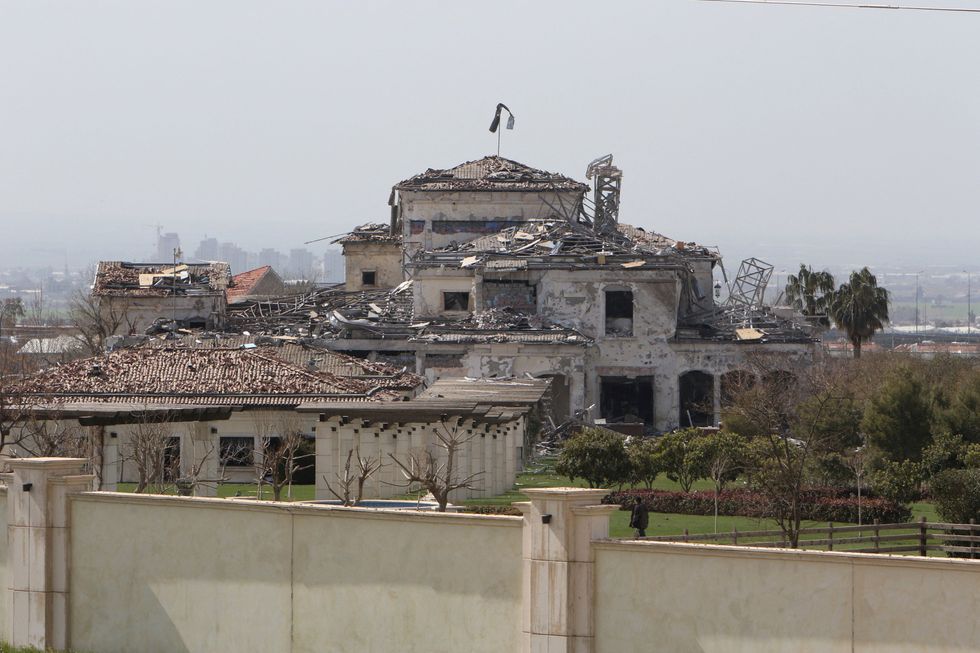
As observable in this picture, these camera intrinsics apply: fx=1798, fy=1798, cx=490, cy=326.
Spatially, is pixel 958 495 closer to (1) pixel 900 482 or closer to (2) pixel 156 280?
(1) pixel 900 482

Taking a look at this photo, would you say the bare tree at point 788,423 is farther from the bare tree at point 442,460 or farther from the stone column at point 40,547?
the stone column at point 40,547

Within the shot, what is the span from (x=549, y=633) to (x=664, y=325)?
46128 mm

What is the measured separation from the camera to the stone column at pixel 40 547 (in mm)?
21188

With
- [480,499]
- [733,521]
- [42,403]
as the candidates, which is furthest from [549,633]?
[42,403]

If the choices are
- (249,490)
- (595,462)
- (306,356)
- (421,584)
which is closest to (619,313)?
(306,356)

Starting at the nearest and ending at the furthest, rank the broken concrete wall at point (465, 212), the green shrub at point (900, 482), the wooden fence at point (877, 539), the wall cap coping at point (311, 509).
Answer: the wall cap coping at point (311, 509) < the wooden fence at point (877, 539) < the green shrub at point (900, 482) < the broken concrete wall at point (465, 212)

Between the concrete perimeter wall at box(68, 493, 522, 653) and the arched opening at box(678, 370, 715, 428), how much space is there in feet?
139

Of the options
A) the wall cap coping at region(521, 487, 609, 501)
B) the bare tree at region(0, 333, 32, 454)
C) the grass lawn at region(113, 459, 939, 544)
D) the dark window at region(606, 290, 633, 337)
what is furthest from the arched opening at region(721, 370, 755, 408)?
the wall cap coping at region(521, 487, 609, 501)

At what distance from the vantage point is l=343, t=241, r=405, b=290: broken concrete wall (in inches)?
3187

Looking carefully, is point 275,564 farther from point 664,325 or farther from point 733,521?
point 664,325

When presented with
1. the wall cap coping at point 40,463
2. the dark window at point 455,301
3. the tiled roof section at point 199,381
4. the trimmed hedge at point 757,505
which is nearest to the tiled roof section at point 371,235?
the dark window at point 455,301

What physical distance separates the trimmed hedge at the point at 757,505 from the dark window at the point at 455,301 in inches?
1108

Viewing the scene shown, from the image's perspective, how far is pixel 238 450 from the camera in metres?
43.8

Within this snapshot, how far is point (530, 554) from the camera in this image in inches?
704
